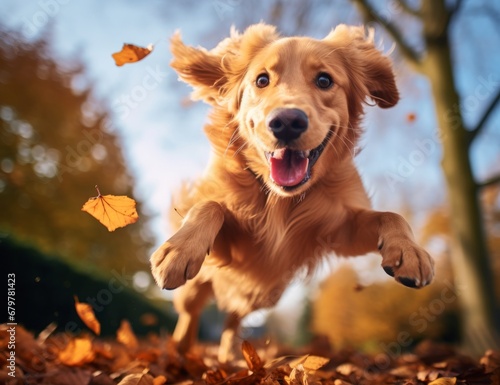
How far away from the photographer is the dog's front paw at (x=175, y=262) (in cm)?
202

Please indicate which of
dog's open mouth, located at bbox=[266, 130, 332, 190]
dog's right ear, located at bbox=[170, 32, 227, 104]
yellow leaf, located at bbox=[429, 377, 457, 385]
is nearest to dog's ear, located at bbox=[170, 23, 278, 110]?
dog's right ear, located at bbox=[170, 32, 227, 104]

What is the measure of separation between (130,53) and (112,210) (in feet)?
→ 2.66

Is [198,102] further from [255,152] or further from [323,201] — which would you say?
[323,201]

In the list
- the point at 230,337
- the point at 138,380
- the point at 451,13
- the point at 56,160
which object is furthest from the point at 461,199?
the point at 56,160

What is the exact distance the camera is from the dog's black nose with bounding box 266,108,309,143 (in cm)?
210

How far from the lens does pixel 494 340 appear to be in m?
5.79

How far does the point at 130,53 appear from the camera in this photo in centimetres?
237

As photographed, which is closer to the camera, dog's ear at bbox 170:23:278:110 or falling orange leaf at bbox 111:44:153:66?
falling orange leaf at bbox 111:44:153:66

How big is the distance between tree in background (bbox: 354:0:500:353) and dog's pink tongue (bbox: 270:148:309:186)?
4.63 meters

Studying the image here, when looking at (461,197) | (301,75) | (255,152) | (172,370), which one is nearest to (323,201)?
(255,152)

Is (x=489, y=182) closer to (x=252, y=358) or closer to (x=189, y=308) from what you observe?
(x=189, y=308)

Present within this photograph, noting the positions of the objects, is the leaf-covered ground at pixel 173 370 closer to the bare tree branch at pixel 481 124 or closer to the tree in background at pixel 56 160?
the bare tree branch at pixel 481 124

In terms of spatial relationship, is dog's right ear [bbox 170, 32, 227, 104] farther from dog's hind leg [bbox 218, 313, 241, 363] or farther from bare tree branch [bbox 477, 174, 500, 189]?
bare tree branch [bbox 477, 174, 500, 189]

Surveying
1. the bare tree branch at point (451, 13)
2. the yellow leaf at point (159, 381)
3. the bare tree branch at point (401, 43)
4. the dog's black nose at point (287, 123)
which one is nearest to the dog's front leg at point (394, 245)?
the dog's black nose at point (287, 123)
